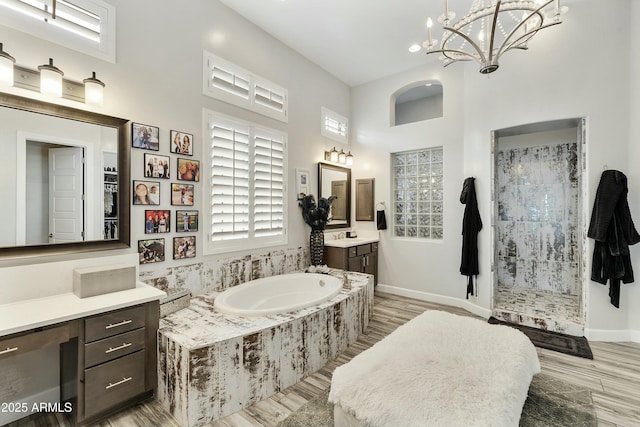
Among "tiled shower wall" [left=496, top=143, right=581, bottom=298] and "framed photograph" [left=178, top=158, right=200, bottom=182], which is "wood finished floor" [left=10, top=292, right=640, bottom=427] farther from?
"framed photograph" [left=178, top=158, right=200, bottom=182]

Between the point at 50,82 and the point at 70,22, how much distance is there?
56cm

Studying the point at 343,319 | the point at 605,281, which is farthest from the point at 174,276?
the point at 605,281

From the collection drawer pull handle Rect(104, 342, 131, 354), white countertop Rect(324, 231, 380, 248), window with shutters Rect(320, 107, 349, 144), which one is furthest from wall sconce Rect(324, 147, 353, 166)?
drawer pull handle Rect(104, 342, 131, 354)

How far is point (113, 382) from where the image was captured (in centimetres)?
181

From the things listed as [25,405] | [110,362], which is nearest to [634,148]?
[110,362]

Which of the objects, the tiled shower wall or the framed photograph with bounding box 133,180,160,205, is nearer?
the framed photograph with bounding box 133,180,160,205

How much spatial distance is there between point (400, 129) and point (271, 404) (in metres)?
4.14

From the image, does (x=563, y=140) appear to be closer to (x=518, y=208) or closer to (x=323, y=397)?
(x=518, y=208)

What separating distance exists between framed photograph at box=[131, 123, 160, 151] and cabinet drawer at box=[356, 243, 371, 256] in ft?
9.84

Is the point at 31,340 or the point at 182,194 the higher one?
the point at 182,194

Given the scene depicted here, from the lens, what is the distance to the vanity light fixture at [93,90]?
208 centimetres

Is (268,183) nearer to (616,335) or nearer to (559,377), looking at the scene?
(559,377)

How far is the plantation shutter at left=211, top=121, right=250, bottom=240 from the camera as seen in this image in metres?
2.98

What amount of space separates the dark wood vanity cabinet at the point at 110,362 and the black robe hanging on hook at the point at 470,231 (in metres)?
3.61
